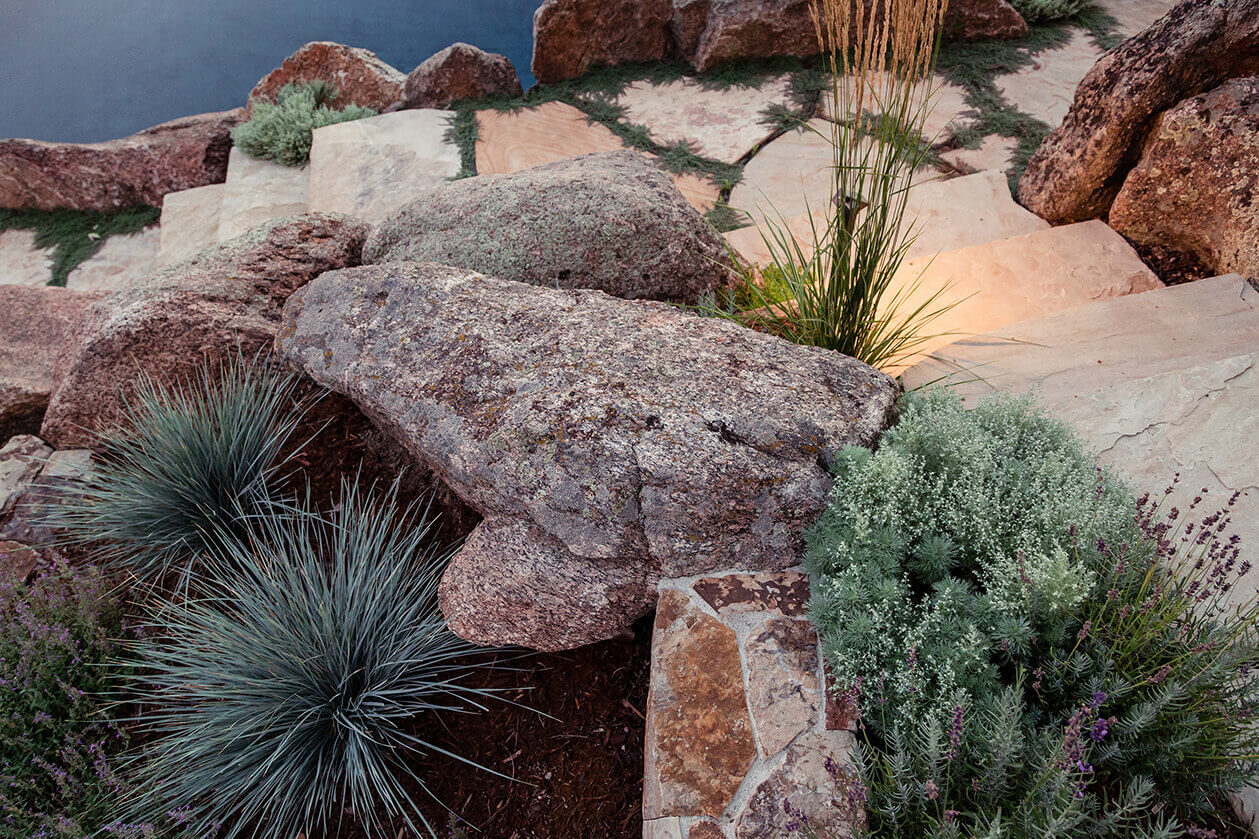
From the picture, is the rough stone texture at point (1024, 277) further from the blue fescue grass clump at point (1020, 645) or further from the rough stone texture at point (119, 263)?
the rough stone texture at point (119, 263)

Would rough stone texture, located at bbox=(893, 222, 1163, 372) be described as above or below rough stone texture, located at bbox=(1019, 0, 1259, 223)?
below

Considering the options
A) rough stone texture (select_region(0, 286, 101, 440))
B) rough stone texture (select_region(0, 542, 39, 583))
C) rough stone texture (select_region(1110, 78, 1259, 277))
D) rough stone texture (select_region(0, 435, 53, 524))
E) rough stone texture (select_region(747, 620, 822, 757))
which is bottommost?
rough stone texture (select_region(0, 542, 39, 583))

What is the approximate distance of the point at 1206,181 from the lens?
3.36m

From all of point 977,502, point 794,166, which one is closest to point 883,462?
point 977,502

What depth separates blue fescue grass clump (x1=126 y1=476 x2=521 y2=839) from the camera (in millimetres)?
2037

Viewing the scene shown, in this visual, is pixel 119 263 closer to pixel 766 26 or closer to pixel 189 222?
pixel 189 222

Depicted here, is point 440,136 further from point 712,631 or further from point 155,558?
point 712,631

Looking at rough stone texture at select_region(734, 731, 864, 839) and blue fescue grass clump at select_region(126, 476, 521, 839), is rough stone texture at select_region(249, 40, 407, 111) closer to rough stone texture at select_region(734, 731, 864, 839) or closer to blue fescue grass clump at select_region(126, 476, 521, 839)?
blue fescue grass clump at select_region(126, 476, 521, 839)

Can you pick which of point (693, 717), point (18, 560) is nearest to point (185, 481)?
point (18, 560)

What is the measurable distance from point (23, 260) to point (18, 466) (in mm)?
4582

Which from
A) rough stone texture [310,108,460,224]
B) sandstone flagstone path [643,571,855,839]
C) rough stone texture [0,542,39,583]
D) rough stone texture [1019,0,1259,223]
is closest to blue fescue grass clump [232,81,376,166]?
rough stone texture [310,108,460,224]

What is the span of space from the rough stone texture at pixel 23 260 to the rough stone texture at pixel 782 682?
7.30 metres

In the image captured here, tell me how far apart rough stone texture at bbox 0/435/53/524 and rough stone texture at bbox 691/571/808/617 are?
10.4ft

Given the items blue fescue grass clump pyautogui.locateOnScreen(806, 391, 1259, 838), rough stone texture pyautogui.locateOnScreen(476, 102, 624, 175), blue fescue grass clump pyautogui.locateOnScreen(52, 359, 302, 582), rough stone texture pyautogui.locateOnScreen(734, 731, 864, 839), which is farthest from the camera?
rough stone texture pyautogui.locateOnScreen(476, 102, 624, 175)
